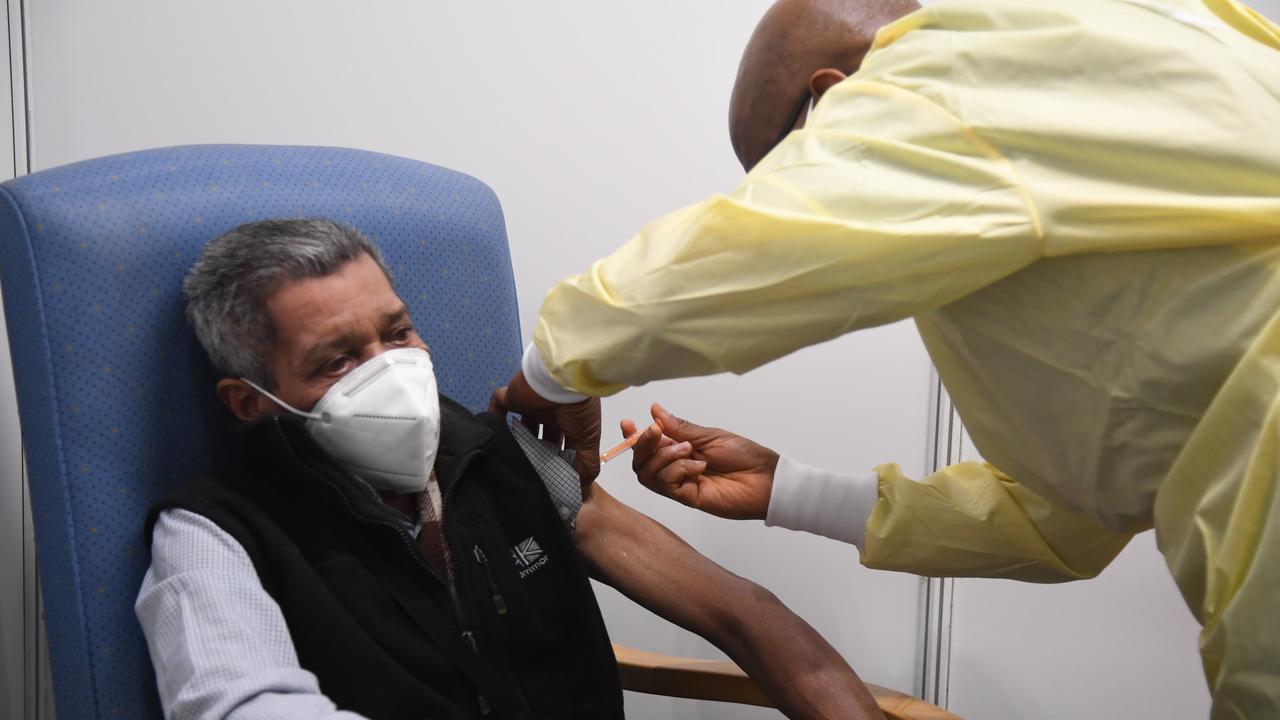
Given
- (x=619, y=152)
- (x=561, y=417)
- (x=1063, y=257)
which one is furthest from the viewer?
(x=619, y=152)

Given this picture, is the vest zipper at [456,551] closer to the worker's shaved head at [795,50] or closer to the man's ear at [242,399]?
the man's ear at [242,399]

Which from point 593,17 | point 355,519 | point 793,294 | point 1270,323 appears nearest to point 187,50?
point 593,17

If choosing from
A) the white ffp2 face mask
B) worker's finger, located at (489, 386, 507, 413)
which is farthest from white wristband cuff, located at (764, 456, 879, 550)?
the white ffp2 face mask

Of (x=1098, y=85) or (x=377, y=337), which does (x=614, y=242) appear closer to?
(x=377, y=337)

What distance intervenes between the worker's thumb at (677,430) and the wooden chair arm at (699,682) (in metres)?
0.38

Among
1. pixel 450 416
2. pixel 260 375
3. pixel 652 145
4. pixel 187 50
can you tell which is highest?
pixel 187 50

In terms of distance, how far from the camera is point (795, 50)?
4.33 feet

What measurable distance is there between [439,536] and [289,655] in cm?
32

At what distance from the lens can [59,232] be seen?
1.23 m

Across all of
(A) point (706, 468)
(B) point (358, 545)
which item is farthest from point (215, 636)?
(A) point (706, 468)

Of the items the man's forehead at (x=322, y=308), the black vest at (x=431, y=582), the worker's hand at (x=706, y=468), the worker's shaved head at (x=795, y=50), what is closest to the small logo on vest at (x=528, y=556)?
the black vest at (x=431, y=582)

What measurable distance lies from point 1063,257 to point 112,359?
1.14 metres

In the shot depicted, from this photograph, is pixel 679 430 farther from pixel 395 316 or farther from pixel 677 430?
pixel 395 316

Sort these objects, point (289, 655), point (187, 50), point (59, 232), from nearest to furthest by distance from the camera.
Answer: point (289, 655)
point (59, 232)
point (187, 50)
